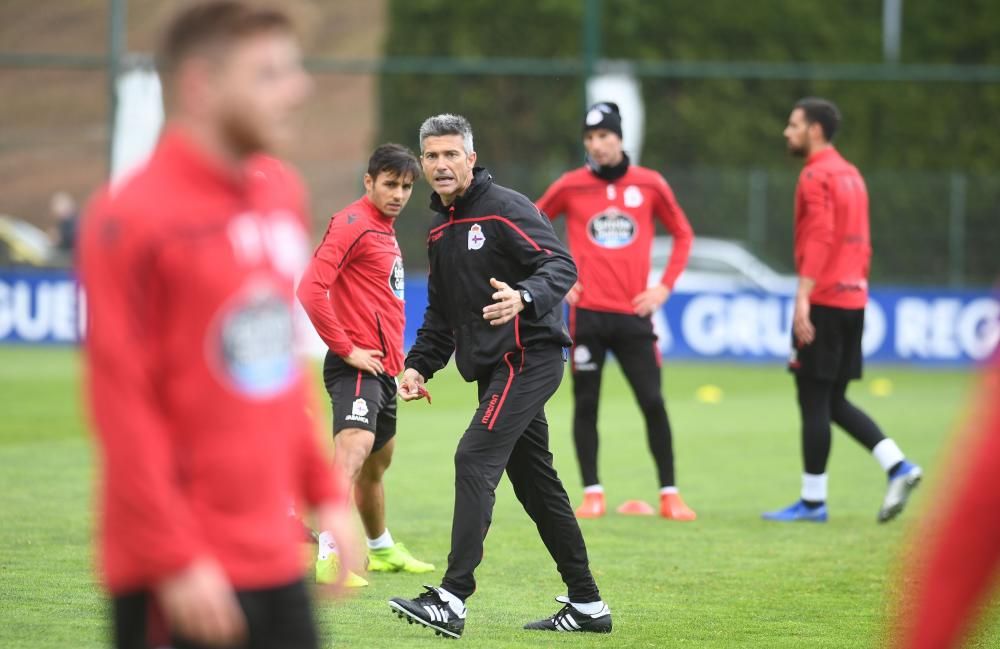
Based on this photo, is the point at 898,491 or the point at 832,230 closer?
the point at 898,491

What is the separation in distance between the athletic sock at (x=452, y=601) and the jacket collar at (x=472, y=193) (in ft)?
5.20

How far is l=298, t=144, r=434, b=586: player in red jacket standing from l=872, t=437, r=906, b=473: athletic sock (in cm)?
319

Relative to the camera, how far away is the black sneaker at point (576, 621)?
6.43m

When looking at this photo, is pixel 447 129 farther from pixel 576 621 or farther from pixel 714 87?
pixel 714 87

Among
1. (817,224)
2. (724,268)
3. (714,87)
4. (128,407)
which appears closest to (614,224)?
(817,224)

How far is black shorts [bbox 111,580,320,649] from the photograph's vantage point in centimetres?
315

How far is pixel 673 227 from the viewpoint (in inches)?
413

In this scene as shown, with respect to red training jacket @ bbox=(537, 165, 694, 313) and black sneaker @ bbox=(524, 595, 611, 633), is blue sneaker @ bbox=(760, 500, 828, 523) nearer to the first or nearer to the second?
red training jacket @ bbox=(537, 165, 694, 313)

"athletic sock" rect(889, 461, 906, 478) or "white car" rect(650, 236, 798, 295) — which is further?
"white car" rect(650, 236, 798, 295)

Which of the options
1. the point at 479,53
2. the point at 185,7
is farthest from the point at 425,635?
the point at 479,53

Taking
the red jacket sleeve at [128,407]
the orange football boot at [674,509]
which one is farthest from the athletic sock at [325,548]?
the red jacket sleeve at [128,407]

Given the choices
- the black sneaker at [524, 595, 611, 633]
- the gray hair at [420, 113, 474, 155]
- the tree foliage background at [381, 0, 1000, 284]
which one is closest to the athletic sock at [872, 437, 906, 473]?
the black sneaker at [524, 595, 611, 633]

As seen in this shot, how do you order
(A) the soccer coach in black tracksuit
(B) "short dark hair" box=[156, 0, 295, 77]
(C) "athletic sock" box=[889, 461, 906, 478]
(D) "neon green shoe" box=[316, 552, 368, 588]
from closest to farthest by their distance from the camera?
(B) "short dark hair" box=[156, 0, 295, 77], (A) the soccer coach in black tracksuit, (D) "neon green shoe" box=[316, 552, 368, 588], (C) "athletic sock" box=[889, 461, 906, 478]

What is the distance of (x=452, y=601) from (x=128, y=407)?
3264mm
